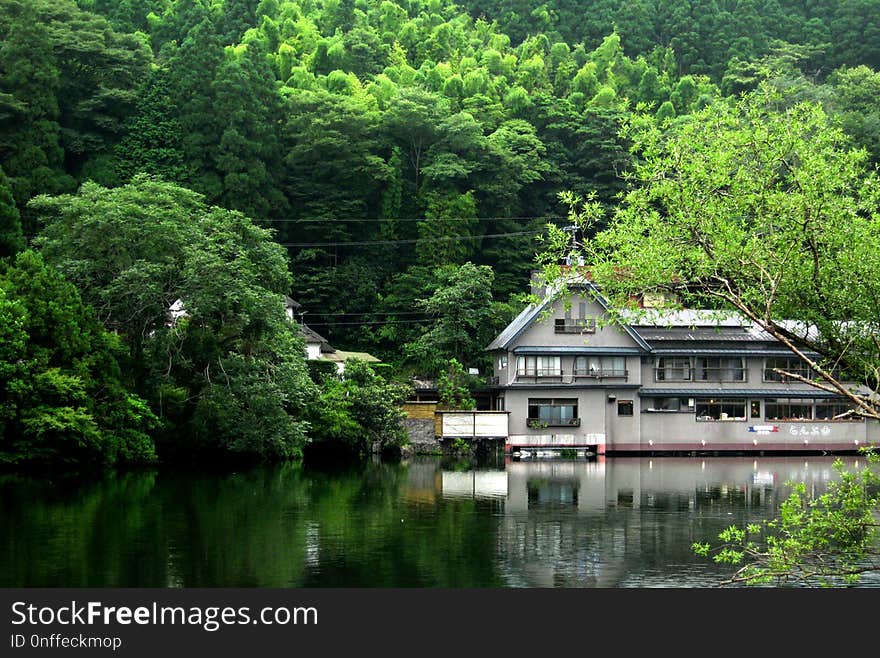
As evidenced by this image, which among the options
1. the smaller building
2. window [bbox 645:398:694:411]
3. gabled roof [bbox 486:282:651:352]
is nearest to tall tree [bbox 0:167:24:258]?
the smaller building

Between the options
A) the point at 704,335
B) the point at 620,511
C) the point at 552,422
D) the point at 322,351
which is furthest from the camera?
the point at 322,351

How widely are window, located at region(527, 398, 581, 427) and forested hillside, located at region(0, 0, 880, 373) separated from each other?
5471 mm

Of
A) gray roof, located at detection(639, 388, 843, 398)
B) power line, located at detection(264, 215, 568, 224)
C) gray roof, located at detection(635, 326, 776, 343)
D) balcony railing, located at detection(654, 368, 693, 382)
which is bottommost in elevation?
gray roof, located at detection(639, 388, 843, 398)

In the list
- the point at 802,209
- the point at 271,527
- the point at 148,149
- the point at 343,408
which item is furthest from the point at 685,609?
the point at 148,149

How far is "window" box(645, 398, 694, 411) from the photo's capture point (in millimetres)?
52844

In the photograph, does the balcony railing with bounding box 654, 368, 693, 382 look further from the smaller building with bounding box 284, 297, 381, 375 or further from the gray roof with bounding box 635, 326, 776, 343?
the smaller building with bounding box 284, 297, 381, 375

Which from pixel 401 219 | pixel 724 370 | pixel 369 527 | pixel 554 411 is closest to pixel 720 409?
pixel 724 370

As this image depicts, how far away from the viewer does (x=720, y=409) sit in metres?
53.2

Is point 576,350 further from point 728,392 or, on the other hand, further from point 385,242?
point 385,242

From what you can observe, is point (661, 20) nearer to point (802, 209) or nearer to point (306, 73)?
point (306, 73)

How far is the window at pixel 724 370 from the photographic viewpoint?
53156mm

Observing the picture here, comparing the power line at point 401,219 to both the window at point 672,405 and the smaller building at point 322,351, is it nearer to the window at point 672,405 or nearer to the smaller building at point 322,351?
the smaller building at point 322,351

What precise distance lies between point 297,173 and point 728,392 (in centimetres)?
3016

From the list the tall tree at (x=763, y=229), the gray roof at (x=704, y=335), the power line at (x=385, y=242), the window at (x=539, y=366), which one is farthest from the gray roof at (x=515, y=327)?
the tall tree at (x=763, y=229)
